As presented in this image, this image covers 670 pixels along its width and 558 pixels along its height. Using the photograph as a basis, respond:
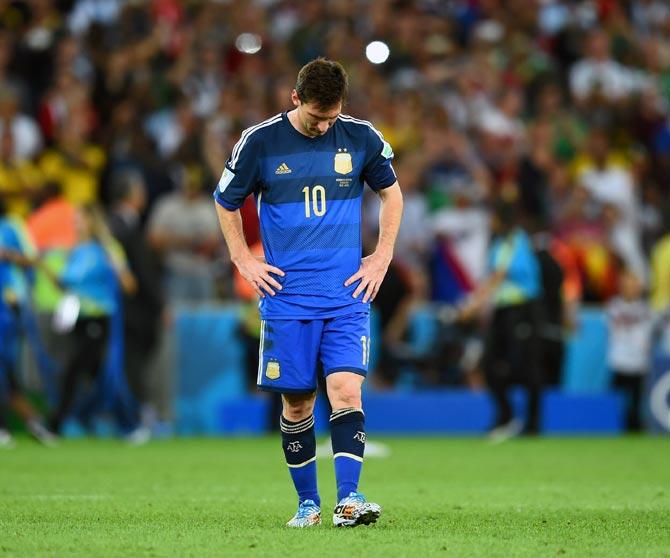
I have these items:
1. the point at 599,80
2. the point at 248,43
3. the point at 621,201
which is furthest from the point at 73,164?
the point at 599,80

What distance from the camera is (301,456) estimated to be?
7613 millimetres

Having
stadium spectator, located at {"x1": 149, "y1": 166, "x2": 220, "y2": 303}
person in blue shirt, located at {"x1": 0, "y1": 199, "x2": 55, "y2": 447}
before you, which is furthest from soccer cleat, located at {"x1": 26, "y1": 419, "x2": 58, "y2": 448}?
stadium spectator, located at {"x1": 149, "y1": 166, "x2": 220, "y2": 303}

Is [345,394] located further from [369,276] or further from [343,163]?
[343,163]

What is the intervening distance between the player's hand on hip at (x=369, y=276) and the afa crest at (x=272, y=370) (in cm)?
54

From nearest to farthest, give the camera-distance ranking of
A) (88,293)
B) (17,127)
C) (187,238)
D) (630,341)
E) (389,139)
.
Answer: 1. (88,293)
2. (187,238)
3. (17,127)
4. (630,341)
5. (389,139)

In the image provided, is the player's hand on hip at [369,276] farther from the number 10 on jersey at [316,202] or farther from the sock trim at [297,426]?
the sock trim at [297,426]

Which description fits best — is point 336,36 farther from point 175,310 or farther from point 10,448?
point 10,448

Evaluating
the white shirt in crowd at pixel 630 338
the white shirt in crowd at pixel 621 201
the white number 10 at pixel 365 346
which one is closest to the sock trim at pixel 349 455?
the white number 10 at pixel 365 346

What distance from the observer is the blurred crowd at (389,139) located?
17.3 m

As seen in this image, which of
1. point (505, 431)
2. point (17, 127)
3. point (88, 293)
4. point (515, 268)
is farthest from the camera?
point (17, 127)

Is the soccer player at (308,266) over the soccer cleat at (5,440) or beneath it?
over

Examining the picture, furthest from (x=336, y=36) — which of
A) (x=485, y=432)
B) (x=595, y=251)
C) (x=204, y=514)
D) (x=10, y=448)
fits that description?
(x=204, y=514)

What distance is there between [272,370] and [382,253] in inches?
33.4

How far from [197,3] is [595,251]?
6.46 metres
